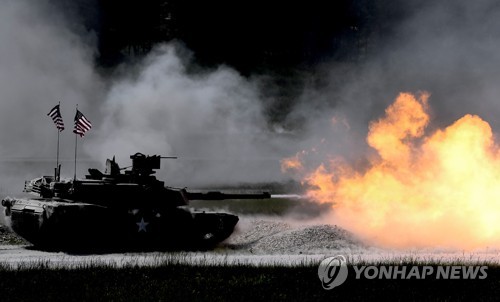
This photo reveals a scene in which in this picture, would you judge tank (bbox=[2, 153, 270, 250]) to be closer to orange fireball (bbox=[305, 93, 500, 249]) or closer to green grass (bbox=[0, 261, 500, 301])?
green grass (bbox=[0, 261, 500, 301])

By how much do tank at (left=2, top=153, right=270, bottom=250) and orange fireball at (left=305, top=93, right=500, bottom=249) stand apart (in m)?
6.25

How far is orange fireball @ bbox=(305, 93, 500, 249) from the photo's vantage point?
27.5 m

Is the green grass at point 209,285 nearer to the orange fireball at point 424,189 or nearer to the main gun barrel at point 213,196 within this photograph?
the main gun barrel at point 213,196

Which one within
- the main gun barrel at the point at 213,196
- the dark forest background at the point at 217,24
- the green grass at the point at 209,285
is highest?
the dark forest background at the point at 217,24

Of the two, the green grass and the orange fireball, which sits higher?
the orange fireball

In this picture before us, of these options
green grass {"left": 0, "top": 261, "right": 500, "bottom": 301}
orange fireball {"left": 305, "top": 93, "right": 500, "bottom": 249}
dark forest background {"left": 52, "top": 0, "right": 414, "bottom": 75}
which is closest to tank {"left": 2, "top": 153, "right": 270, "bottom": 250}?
green grass {"left": 0, "top": 261, "right": 500, "bottom": 301}

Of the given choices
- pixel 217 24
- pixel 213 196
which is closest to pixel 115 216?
pixel 213 196

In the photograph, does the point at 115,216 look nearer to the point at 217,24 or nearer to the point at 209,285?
the point at 209,285

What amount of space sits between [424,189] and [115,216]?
12490 mm

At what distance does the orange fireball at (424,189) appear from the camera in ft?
90.1

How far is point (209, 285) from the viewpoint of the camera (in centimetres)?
1730

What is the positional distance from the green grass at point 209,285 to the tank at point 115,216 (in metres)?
4.66

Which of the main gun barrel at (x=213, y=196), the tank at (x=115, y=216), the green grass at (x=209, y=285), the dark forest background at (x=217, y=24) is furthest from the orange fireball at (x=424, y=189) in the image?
the dark forest background at (x=217, y=24)

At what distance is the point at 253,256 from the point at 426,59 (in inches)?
1501
